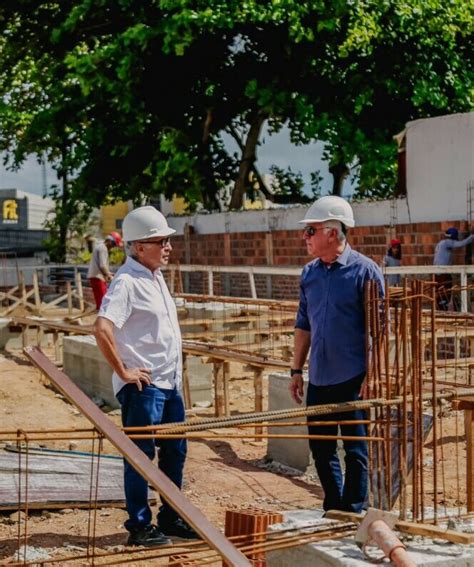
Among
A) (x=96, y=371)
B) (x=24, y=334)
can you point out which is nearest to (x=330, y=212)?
(x=96, y=371)

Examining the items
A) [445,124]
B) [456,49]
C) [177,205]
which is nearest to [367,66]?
[456,49]

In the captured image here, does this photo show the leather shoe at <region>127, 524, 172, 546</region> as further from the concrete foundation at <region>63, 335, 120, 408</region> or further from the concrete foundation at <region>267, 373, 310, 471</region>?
the concrete foundation at <region>63, 335, 120, 408</region>

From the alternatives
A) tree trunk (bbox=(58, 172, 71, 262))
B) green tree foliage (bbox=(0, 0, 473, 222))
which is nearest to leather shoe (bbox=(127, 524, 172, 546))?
green tree foliage (bbox=(0, 0, 473, 222))

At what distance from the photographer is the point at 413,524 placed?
411 cm

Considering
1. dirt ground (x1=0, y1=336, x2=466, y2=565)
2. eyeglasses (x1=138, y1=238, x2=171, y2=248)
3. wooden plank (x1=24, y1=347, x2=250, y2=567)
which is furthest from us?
dirt ground (x1=0, y1=336, x2=466, y2=565)

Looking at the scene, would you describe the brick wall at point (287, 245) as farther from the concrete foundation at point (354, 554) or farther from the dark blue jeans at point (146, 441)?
the concrete foundation at point (354, 554)

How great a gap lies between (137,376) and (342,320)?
109 cm

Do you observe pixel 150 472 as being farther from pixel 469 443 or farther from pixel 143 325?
pixel 469 443

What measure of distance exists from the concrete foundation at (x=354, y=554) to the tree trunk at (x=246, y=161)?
63.1 feet

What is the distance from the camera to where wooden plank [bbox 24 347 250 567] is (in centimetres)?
298

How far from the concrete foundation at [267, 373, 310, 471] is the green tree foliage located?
1164cm

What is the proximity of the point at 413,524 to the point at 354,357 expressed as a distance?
51.4 inches

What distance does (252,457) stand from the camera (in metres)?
8.75

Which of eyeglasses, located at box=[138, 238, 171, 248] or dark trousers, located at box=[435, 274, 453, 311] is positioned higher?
eyeglasses, located at box=[138, 238, 171, 248]
